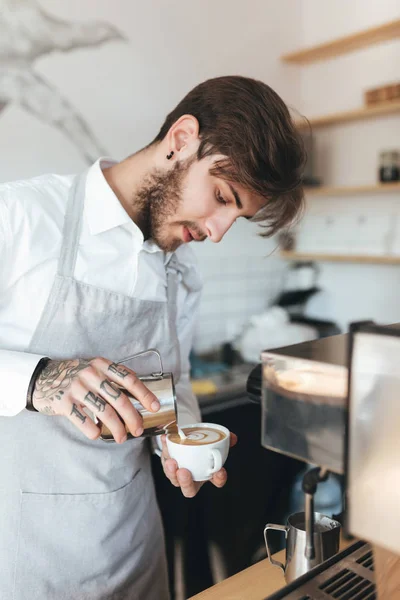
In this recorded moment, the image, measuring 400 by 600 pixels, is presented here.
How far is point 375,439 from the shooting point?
581 mm

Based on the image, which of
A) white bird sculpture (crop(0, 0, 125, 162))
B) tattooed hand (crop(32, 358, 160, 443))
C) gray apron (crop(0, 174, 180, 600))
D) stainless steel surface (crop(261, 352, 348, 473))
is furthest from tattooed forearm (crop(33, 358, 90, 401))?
white bird sculpture (crop(0, 0, 125, 162))

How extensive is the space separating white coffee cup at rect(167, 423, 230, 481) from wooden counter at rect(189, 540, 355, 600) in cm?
18

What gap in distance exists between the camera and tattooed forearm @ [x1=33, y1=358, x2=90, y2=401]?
0.92 m

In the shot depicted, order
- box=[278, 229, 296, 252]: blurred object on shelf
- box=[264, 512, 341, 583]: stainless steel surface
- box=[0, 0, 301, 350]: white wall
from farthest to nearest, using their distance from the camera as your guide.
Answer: box=[278, 229, 296, 252]: blurred object on shelf < box=[0, 0, 301, 350]: white wall < box=[264, 512, 341, 583]: stainless steel surface

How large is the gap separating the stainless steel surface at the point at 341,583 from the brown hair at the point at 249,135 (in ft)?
2.21

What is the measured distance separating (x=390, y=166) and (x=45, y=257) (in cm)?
190

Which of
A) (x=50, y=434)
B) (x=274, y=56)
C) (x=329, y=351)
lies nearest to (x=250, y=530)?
(x=50, y=434)

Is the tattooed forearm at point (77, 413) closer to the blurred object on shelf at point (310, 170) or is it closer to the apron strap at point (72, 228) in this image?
the apron strap at point (72, 228)

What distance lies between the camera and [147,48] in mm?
2441

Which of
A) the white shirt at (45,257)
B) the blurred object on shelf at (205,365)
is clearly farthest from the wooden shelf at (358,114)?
the white shirt at (45,257)

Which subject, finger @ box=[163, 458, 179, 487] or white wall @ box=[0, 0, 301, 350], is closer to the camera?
finger @ box=[163, 458, 179, 487]

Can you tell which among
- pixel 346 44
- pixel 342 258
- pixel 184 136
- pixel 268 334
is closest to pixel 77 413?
pixel 184 136

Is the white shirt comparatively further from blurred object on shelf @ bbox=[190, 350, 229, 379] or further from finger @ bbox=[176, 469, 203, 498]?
blurred object on shelf @ bbox=[190, 350, 229, 379]

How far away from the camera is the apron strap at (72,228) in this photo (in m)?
1.14
